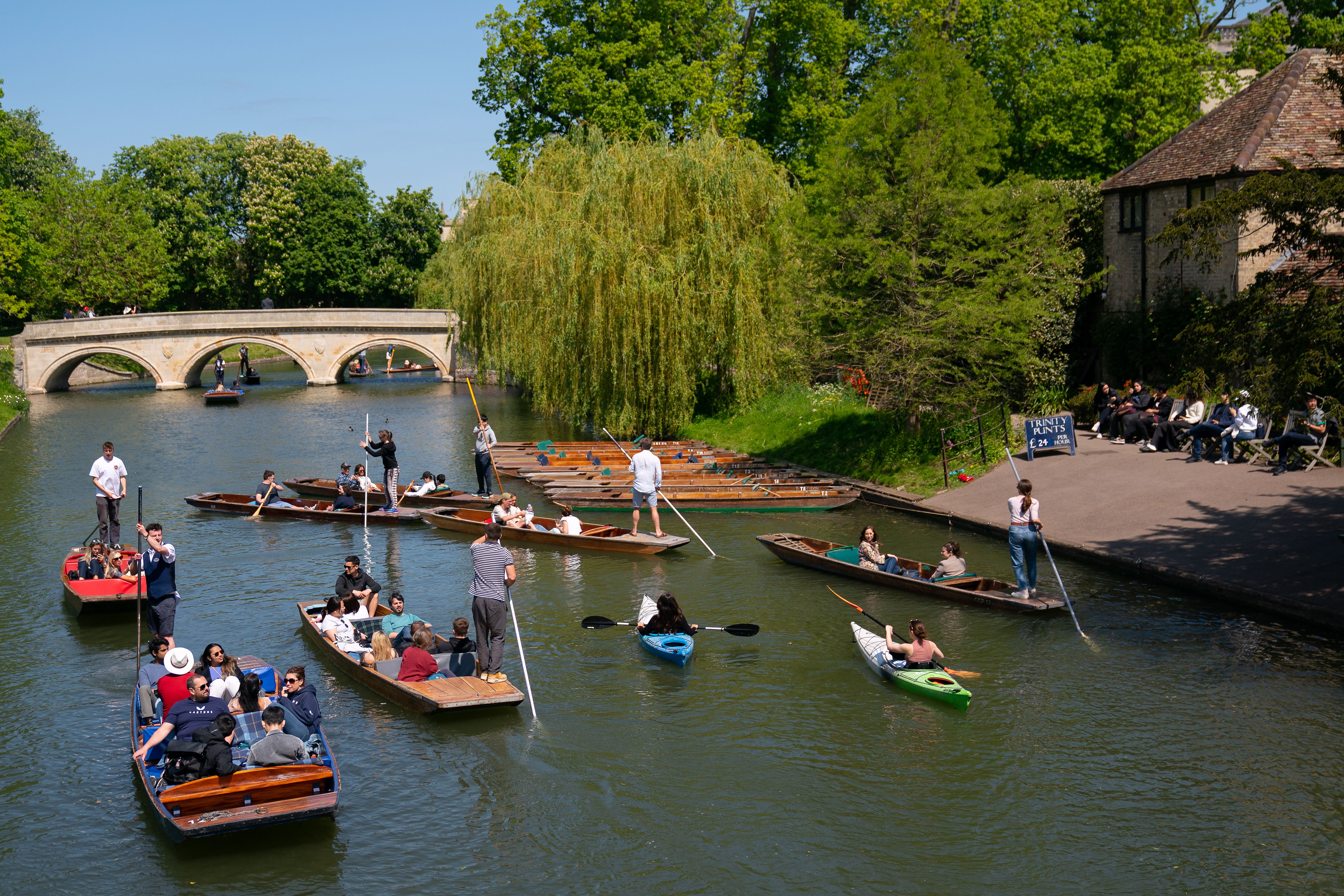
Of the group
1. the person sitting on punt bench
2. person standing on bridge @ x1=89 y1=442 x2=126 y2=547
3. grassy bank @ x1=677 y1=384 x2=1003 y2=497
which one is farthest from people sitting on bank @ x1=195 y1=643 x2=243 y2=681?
grassy bank @ x1=677 y1=384 x2=1003 y2=497

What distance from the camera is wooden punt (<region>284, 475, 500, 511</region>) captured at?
24.0 metres

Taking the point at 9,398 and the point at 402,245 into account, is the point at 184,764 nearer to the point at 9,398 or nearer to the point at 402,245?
the point at 9,398

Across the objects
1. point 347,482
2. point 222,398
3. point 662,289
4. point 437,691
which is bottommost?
point 437,691

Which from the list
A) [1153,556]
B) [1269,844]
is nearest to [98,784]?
[1269,844]

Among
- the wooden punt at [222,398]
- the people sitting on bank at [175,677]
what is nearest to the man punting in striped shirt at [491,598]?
the people sitting on bank at [175,677]

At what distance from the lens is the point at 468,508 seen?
929 inches

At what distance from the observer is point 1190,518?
18.5 m

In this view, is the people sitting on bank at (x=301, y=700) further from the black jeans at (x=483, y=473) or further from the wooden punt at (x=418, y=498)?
the black jeans at (x=483, y=473)

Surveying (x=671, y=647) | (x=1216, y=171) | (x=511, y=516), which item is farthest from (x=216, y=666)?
(x=1216, y=171)

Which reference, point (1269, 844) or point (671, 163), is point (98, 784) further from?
point (671, 163)

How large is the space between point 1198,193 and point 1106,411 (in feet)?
18.5

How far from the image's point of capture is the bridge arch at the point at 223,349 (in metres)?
55.4

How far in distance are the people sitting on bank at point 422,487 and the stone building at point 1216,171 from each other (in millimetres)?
15750

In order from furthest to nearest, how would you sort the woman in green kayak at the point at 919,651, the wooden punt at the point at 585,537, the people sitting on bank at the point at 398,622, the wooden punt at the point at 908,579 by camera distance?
the wooden punt at the point at 585,537
the wooden punt at the point at 908,579
the people sitting on bank at the point at 398,622
the woman in green kayak at the point at 919,651
